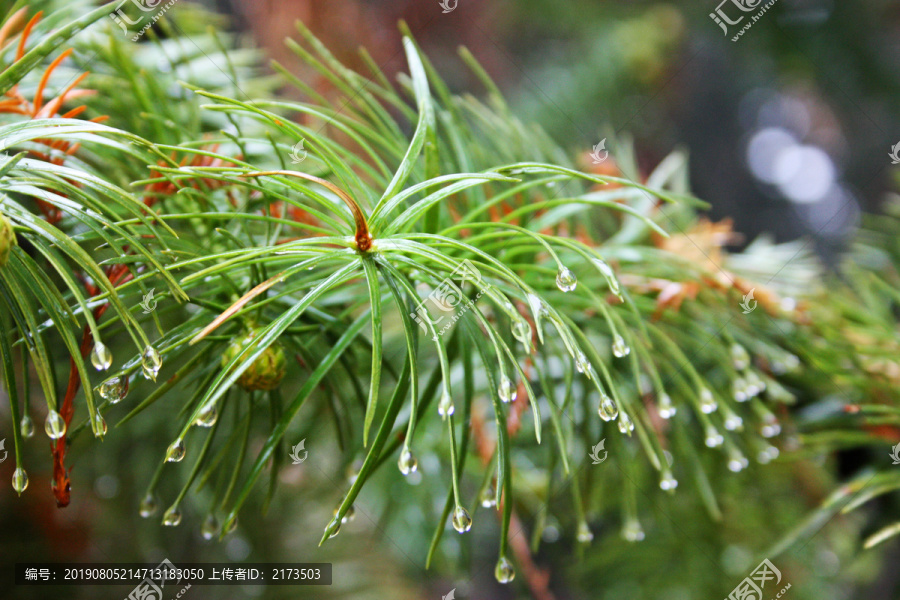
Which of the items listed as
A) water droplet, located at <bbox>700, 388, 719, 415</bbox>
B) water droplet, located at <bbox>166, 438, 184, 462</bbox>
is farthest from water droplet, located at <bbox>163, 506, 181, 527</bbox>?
water droplet, located at <bbox>700, 388, 719, 415</bbox>

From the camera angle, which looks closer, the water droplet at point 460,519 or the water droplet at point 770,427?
the water droplet at point 460,519

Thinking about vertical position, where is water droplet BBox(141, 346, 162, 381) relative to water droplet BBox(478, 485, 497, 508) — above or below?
above

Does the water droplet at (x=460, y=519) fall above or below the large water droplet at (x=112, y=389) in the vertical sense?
below

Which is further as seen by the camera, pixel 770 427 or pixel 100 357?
pixel 770 427

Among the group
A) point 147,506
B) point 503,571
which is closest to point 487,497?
point 503,571

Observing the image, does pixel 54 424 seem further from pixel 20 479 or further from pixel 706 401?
pixel 706 401

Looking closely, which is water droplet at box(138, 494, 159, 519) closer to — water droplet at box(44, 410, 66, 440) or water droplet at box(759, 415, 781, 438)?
water droplet at box(44, 410, 66, 440)

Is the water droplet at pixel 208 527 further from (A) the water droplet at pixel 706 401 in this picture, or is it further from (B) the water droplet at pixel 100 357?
(A) the water droplet at pixel 706 401

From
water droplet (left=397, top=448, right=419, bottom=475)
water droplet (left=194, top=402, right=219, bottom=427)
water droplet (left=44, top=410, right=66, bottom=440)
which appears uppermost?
water droplet (left=44, top=410, right=66, bottom=440)

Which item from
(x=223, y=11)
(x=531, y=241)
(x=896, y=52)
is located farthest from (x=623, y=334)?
(x=223, y=11)

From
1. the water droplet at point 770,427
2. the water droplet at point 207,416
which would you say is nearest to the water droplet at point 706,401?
the water droplet at point 770,427

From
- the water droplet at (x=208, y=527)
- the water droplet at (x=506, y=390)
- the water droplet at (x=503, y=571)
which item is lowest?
the water droplet at (x=503, y=571)

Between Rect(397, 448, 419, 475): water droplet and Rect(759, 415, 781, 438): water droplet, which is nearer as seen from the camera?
Rect(397, 448, 419, 475): water droplet
